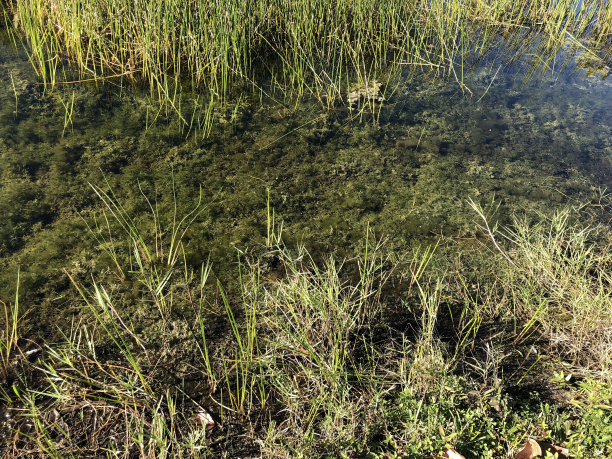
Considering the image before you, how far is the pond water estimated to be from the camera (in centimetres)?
184

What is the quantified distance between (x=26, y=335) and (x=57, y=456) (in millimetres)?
475

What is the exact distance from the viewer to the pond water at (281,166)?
6.05 feet

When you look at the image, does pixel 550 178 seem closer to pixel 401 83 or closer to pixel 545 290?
pixel 545 290

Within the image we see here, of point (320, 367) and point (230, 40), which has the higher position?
point (230, 40)

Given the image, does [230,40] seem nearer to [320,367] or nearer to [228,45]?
Result: [228,45]

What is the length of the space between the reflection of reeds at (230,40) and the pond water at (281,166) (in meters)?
0.21

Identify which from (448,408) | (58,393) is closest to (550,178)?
(448,408)

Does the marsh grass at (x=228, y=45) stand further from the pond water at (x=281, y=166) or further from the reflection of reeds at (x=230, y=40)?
the pond water at (x=281, y=166)

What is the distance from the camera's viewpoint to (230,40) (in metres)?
2.88

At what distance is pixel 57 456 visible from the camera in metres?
1.09

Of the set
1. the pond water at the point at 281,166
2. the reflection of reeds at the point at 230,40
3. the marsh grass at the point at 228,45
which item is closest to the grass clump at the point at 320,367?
the pond water at the point at 281,166

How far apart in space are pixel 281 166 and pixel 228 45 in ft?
3.21

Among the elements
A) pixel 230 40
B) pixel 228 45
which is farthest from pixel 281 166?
pixel 230 40

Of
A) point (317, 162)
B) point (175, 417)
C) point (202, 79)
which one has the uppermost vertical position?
point (202, 79)
